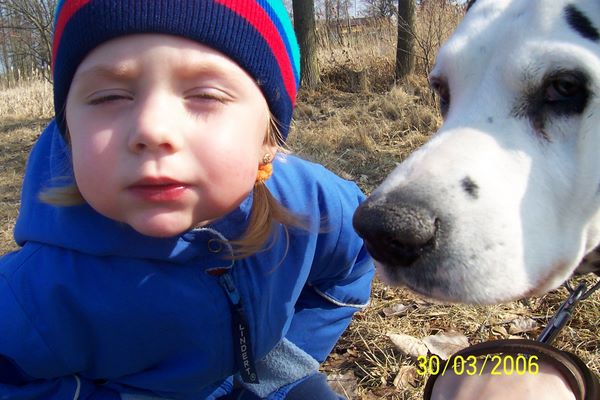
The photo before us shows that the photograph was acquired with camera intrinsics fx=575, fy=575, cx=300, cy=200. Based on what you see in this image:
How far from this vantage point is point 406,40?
30.5ft

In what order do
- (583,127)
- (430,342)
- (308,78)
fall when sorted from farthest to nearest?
1. (308,78)
2. (430,342)
3. (583,127)

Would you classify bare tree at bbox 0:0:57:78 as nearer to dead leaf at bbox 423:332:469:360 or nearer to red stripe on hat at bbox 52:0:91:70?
red stripe on hat at bbox 52:0:91:70

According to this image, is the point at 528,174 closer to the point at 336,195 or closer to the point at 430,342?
the point at 336,195

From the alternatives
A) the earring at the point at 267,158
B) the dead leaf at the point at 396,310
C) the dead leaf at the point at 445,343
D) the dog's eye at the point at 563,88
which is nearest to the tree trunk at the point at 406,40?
the dead leaf at the point at 396,310

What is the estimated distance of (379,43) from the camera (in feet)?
35.4

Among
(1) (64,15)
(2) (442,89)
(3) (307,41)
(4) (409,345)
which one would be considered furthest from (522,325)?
(3) (307,41)

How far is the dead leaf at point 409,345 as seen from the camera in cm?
285

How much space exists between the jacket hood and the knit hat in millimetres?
187

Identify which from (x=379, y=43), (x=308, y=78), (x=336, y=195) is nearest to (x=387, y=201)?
(x=336, y=195)

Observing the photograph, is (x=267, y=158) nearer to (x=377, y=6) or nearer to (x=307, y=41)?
(x=307, y=41)

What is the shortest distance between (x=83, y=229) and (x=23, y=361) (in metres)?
0.46

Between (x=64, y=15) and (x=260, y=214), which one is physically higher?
(x=64, y=15)

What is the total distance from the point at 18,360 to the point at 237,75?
1161mm

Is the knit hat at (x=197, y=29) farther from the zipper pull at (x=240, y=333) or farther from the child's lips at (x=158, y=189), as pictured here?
the zipper pull at (x=240, y=333)
